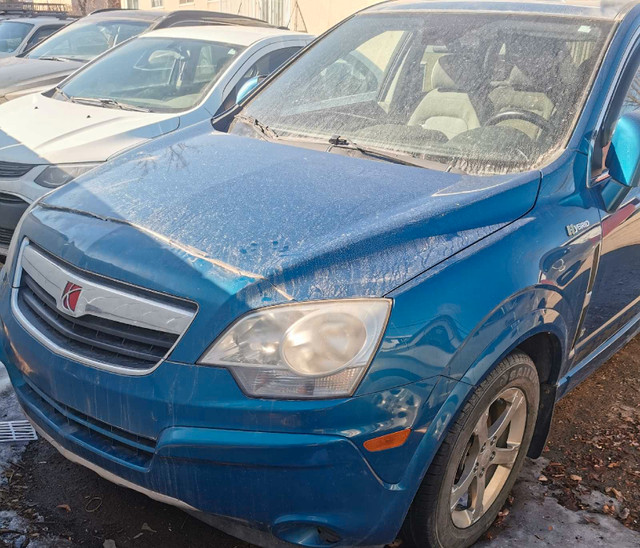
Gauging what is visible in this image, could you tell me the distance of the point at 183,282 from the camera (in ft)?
6.63

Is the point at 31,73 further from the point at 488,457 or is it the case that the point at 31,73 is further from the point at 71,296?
the point at 488,457

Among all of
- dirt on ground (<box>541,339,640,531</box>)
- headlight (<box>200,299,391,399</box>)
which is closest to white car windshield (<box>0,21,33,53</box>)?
dirt on ground (<box>541,339,640,531</box>)

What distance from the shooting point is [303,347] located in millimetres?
1940

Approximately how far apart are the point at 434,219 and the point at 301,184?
53 centimetres

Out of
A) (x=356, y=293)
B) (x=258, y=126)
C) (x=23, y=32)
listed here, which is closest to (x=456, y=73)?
(x=258, y=126)

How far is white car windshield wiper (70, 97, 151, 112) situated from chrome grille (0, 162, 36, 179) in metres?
1.08

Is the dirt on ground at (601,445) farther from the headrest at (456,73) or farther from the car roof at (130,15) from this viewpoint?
the car roof at (130,15)

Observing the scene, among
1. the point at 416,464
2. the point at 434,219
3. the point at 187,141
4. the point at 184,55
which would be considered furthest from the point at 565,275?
the point at 184,55

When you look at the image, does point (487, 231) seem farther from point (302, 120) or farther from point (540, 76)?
point (302, 120)

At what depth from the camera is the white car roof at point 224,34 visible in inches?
241

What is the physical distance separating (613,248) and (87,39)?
7.51 meters

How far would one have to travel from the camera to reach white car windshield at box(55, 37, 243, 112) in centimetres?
565

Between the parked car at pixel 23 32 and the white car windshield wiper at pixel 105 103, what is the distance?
19.4 feet

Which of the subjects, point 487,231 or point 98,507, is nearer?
point 487,231
